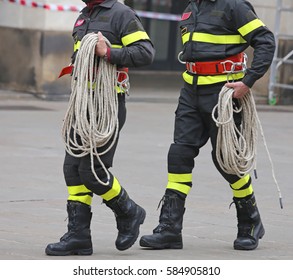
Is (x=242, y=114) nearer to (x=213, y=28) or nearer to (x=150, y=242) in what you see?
(x=213, y=28)

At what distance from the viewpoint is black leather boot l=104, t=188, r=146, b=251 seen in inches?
269

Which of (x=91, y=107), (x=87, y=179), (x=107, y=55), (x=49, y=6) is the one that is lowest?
(x=49, y=6)

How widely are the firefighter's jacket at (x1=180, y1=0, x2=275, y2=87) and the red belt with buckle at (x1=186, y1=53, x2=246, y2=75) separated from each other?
28mm

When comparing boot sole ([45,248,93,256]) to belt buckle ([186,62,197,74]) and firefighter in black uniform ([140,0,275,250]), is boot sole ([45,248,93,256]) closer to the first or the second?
firefighter in black uniform ([140,0,275,250])

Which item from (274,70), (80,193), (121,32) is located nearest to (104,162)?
(80,193)

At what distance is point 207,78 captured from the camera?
23.3 feet

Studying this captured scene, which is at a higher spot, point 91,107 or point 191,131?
point 91,107

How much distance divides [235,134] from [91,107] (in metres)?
Result: 1.04

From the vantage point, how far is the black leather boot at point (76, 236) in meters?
6.71

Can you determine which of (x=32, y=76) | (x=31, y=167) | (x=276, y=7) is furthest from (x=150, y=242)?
(x=276, y=7)

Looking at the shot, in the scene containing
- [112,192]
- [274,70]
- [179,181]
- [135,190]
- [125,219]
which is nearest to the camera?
[112,192]

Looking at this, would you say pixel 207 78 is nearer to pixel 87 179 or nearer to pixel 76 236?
pixel 87 179

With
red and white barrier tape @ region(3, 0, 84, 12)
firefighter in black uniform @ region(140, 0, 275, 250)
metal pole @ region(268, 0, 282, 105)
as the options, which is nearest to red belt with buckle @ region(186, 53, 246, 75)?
firefighter in black uniform @ region(140, 0, 275, 250)

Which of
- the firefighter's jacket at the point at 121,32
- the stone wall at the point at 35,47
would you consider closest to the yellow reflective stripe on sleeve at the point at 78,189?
the firefighter's jacket at the point at 121,32
